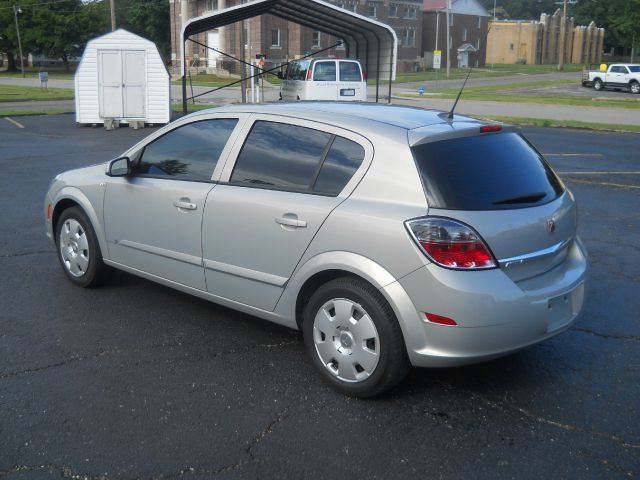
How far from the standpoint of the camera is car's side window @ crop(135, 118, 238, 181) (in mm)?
5117

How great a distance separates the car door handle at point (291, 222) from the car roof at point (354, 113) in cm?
64

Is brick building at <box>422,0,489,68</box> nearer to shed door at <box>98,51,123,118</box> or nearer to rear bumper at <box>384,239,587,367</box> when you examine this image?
shed door at <box>98,51,123,118</box>

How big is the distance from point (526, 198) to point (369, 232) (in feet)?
3.26

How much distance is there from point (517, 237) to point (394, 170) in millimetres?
768

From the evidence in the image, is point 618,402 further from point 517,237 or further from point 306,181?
point 306,181

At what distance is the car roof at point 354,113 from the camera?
14.8ft

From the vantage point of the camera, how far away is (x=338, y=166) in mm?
4426

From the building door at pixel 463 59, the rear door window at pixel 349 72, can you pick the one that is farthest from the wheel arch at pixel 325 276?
the building door at pixel 463 59

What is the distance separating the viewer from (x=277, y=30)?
63281 millimetres

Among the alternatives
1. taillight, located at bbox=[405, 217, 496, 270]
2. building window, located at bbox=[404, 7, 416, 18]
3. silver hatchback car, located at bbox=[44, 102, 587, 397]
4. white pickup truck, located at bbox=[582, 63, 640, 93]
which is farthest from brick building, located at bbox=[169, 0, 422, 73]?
taillight, located at bbox=[405, 217, 496, 270]

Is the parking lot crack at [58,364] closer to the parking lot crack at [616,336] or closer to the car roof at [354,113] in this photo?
the car roof at [354,113]

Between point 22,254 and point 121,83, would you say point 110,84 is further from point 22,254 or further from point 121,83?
point 22,254

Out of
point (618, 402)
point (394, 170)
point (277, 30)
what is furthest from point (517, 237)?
point (277, 30)

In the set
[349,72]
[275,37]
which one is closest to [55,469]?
[349,72]
